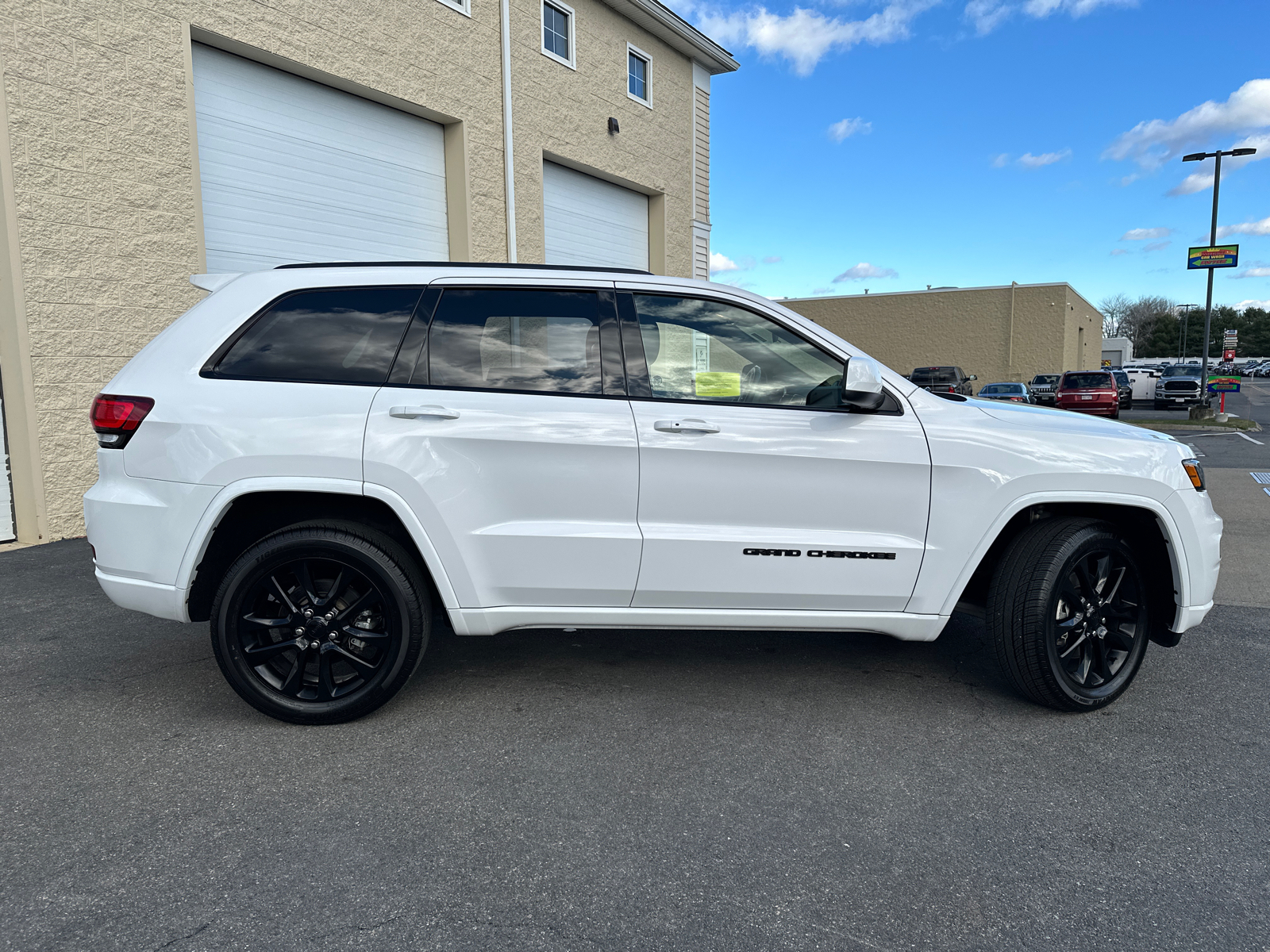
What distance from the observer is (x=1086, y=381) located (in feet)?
86.2

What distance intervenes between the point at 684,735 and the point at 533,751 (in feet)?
2.01

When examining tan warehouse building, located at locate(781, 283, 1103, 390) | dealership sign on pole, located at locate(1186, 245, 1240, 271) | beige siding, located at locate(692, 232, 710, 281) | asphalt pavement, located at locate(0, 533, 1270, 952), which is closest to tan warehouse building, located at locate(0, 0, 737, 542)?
beige siding, located at locate(692, 232, 710, 281)

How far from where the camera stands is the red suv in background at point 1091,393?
1014 inches

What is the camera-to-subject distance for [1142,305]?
114 metres

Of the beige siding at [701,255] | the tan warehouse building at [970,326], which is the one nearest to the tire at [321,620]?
the beige siding at [701,255]

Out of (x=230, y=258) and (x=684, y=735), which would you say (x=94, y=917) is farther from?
(x=230, y=258)

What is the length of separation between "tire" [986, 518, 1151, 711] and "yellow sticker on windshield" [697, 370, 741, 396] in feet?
4.50

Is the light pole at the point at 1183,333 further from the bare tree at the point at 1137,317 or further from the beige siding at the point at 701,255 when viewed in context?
the beige siding at the point at 701,255

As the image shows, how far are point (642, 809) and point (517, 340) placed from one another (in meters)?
1.90

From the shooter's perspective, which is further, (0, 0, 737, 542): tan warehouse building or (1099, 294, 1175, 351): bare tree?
(1099, 294, 1175, 351): bare tree

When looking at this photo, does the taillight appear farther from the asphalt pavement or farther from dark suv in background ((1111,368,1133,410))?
dark suv in background ((1111,368,1133,410))

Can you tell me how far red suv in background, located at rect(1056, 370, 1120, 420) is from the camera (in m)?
25.8

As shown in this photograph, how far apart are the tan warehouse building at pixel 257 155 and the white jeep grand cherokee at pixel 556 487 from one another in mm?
4576

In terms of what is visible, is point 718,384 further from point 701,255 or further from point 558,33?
point 701,255
